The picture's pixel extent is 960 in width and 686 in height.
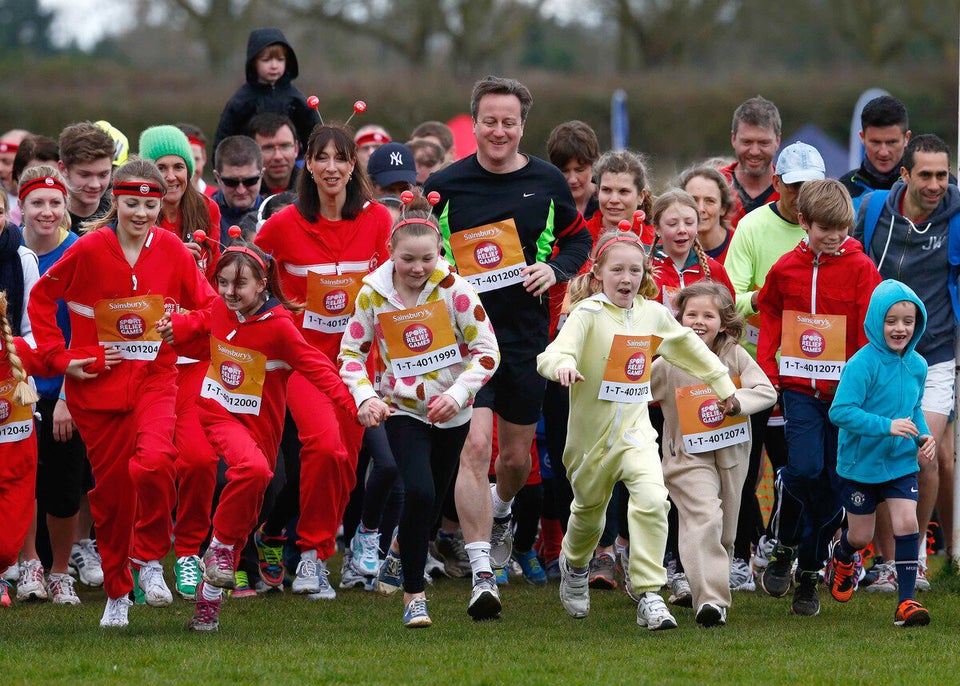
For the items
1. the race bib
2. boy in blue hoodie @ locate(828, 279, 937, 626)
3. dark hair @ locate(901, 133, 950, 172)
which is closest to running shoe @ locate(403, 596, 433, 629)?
boy in blue hoodie @ locate(828, 279, 937, 626)

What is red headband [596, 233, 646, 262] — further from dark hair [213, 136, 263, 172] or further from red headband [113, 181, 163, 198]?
dark hair [213, 136, 263, 172]

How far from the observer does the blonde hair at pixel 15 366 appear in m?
6.91

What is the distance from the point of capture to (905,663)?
6203 mm

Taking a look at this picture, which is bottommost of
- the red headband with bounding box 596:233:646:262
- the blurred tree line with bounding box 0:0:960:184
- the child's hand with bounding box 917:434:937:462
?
the child's hand with bounding box 917:434:937:462

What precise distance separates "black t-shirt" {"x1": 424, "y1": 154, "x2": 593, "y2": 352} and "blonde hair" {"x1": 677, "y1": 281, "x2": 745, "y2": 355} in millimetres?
634

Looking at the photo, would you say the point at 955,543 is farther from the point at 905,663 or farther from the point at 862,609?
the point at 905,663

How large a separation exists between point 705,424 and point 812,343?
770 millimetres

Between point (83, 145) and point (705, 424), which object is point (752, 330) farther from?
point (83, 145)

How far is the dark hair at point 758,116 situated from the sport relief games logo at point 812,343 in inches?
79.5

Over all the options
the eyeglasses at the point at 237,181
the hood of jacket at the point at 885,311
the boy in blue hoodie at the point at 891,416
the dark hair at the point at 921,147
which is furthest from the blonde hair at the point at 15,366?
the dark hair at the point at 921,147

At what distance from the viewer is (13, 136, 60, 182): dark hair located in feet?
31.5

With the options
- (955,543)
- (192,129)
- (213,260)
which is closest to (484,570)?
(213,260)

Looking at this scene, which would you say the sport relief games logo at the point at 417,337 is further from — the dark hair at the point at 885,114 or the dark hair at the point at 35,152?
the dark hair at the point at 35,152

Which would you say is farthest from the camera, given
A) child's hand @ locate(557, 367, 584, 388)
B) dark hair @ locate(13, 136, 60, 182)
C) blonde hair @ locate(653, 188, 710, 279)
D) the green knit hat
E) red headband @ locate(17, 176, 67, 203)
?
dark hair @ locate(13, 136, 60, 182)
